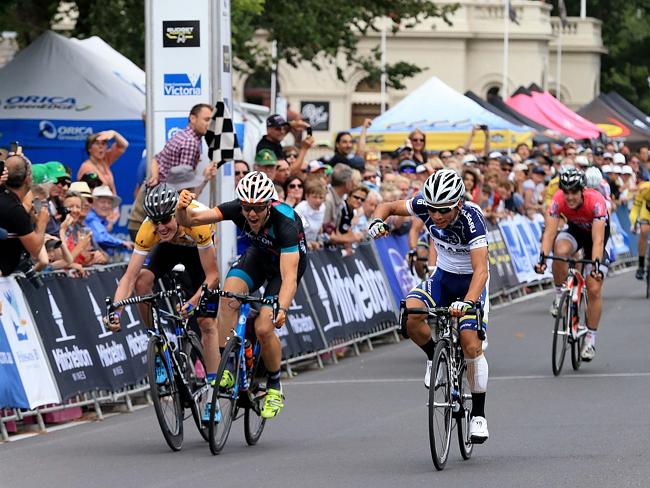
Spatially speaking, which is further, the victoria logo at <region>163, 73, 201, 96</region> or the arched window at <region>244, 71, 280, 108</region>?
the arched window at <region>244, 71, 280, 108</region>

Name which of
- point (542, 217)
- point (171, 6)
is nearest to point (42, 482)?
point (171, 6)

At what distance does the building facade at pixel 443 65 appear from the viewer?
246ft

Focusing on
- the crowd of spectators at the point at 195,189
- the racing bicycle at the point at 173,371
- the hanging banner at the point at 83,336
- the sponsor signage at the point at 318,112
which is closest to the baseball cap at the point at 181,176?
the crowd of spectators at the point at 195,189

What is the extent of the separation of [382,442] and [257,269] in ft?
5.01

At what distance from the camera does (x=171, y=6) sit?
15969mm

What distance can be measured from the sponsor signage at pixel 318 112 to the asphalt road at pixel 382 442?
58971 mm

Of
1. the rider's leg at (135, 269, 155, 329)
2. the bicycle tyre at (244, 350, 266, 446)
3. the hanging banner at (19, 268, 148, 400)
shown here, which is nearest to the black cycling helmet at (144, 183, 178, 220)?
the rider's leg at (135, 269, 155, 329)

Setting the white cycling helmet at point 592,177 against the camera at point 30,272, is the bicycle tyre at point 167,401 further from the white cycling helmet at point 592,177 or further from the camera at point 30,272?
the white cycling helmet at point 592,177

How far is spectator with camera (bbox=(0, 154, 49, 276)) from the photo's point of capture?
1198cm

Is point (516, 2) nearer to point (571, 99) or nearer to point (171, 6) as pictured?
point (571, 99)

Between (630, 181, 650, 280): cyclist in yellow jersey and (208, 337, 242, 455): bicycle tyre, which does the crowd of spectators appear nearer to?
(630, 181, 650, 280): cyclist in yellow jersey

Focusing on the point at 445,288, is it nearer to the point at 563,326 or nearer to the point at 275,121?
the point at 563,326

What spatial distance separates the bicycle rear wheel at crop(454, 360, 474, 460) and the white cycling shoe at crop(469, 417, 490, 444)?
0.06 m

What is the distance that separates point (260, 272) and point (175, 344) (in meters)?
0.82
